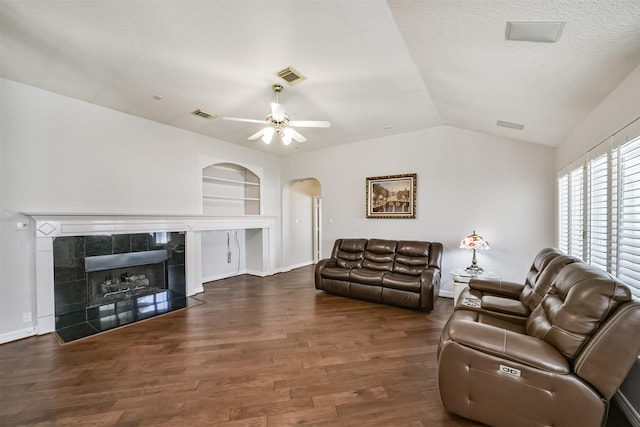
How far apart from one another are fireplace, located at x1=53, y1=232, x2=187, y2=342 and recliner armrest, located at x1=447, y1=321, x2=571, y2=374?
3.87 meters

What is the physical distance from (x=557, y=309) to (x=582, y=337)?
29cm

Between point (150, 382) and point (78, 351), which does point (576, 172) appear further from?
point (78, 351)

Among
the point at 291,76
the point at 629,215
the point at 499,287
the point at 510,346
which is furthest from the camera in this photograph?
the point at 499,287

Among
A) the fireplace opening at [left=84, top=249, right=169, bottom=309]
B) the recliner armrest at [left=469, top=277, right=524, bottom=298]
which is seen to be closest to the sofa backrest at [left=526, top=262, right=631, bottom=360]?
the recliner armrest at [left=469, top=277, right=524, bottom=298]

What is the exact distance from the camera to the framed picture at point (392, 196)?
15.7 ft

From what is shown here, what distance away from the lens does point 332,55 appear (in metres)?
2.42

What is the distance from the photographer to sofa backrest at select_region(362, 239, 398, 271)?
Answer: 445 cm

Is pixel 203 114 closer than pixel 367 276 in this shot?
Yes

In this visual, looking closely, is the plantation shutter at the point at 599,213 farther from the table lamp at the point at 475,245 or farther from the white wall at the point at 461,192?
the white wall at the point at 461,192

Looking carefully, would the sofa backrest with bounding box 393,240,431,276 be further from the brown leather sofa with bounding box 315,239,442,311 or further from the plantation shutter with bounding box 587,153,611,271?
the plantation shutter with bounding box 587,153,611,271

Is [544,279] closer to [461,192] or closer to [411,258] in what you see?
[411,258]

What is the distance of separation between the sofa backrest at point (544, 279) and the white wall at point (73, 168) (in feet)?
16.4

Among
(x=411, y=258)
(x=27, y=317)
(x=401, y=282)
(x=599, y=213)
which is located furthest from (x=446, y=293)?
(x=27, y=317)

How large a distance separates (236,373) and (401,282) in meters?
2.55
